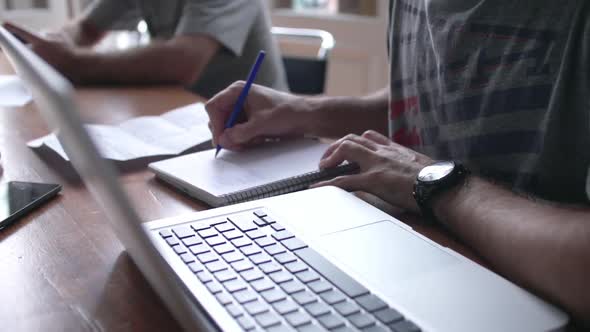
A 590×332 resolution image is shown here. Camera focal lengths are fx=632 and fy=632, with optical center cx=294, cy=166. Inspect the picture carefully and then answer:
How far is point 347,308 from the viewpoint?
0.50m

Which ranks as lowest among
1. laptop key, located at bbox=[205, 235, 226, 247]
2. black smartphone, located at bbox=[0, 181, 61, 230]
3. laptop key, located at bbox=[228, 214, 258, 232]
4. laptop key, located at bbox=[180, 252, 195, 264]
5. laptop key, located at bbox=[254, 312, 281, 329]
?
black smartphone, located at bbox=[0, 181, 61, 230]

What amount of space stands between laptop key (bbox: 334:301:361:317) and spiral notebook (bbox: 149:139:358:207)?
0.99 ft

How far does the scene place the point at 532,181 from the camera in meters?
0.81

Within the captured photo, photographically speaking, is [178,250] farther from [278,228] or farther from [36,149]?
[36,149]

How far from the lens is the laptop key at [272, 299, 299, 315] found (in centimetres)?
50

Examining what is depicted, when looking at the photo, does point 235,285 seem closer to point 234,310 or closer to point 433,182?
point 234,310

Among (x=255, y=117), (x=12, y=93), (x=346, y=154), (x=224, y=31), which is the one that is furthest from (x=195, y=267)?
(x=224, y=31)

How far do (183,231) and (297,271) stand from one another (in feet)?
0.48

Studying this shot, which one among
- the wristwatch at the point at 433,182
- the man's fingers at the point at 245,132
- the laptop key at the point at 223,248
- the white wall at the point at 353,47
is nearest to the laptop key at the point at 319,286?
the laptop key at the point at 223,248

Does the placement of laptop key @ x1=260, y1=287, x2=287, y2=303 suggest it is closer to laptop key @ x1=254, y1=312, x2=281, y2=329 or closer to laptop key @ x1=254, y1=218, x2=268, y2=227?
laptop key @ x1=254, y1=312, x2=281, y2=329

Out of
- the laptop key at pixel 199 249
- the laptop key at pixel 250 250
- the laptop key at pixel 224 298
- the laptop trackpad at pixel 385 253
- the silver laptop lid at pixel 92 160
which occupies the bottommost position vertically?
the laptop trackpad at pixel 385 253

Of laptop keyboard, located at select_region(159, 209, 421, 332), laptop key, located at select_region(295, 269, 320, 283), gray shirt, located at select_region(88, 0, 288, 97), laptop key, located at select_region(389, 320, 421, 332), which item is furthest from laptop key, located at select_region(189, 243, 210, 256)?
gray shirt, located at select_region(88, 0, 288, 97)

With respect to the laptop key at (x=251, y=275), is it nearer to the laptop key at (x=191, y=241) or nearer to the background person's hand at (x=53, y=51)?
the laptop key at (x=191, y=241)

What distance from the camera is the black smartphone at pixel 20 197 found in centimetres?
75
